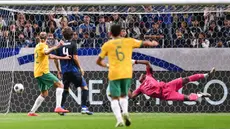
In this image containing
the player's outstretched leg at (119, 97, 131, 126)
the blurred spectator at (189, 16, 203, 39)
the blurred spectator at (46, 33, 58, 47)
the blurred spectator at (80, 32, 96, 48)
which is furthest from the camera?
the blurred spectator at (46, 33, 58, 47)

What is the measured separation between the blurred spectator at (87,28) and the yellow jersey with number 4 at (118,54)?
6251 millimetres

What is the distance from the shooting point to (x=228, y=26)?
60.7ft

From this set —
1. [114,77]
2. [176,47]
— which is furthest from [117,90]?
[176,47]

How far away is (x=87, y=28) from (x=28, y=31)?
1.57 m

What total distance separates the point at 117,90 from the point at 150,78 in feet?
14.2

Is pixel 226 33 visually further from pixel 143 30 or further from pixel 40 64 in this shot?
pixel 40 64

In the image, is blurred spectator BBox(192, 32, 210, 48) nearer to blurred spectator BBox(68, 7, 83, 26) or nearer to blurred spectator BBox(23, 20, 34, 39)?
blurred spectator BBox(68, 7, 83, 26)

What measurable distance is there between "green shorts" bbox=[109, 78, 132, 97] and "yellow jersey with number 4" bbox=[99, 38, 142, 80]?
0.36 feet

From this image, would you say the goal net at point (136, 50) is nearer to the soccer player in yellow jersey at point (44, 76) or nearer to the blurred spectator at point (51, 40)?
the blurred spectator at point (51, 40)

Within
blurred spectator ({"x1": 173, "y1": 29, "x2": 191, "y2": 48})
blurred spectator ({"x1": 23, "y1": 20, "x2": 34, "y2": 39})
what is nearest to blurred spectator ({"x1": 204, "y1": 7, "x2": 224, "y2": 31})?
blurred spectator ({"x1": 173, "y1": 29, "x2": 191, "y2": 48})

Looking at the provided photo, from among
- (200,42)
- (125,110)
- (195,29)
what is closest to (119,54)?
(125,110)

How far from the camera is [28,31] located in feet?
62.3

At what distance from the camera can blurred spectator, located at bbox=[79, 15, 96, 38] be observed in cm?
1875

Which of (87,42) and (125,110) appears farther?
(87,42)
